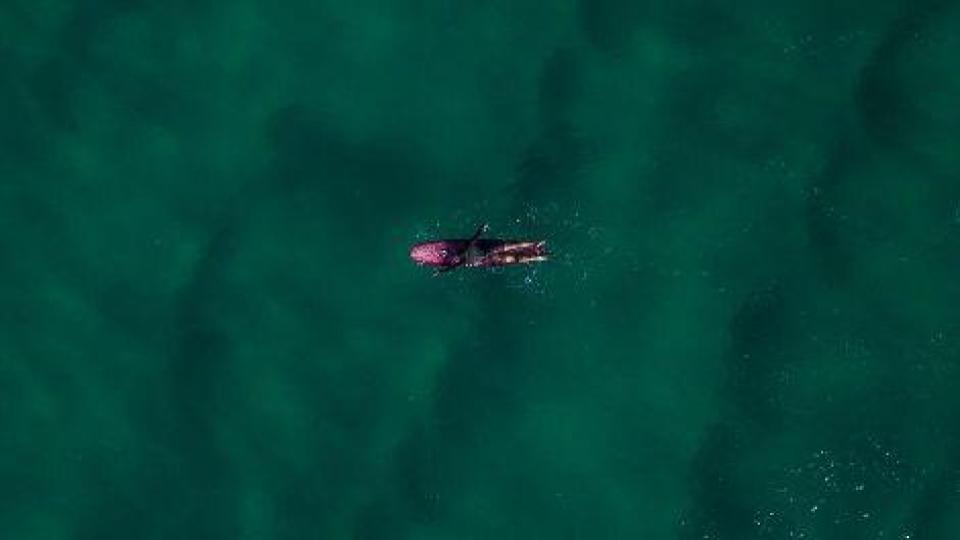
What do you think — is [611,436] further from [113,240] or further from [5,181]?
[5,181]

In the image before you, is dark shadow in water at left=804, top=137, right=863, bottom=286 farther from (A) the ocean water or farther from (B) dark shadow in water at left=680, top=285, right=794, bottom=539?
(B) dark shadow in water at left=680, top=285, right=794, bottom=539

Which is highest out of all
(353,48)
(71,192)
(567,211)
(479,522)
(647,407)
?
(353,48)

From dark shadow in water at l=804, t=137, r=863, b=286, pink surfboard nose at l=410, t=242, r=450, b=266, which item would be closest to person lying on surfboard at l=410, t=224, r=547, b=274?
pink surfboard nose at l=410, t=242, r=450, b=266

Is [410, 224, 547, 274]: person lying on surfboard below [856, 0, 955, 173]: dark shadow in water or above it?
below

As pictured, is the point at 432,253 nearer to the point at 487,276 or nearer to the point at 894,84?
the point at 487,276

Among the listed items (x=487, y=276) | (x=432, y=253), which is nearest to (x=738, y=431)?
(x=487, y=276)

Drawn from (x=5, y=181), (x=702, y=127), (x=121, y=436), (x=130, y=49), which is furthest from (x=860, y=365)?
(x=5, y=181)

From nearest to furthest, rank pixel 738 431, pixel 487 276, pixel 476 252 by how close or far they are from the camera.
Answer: pixel 738 431, pixel 476 252, pixel 487 276
